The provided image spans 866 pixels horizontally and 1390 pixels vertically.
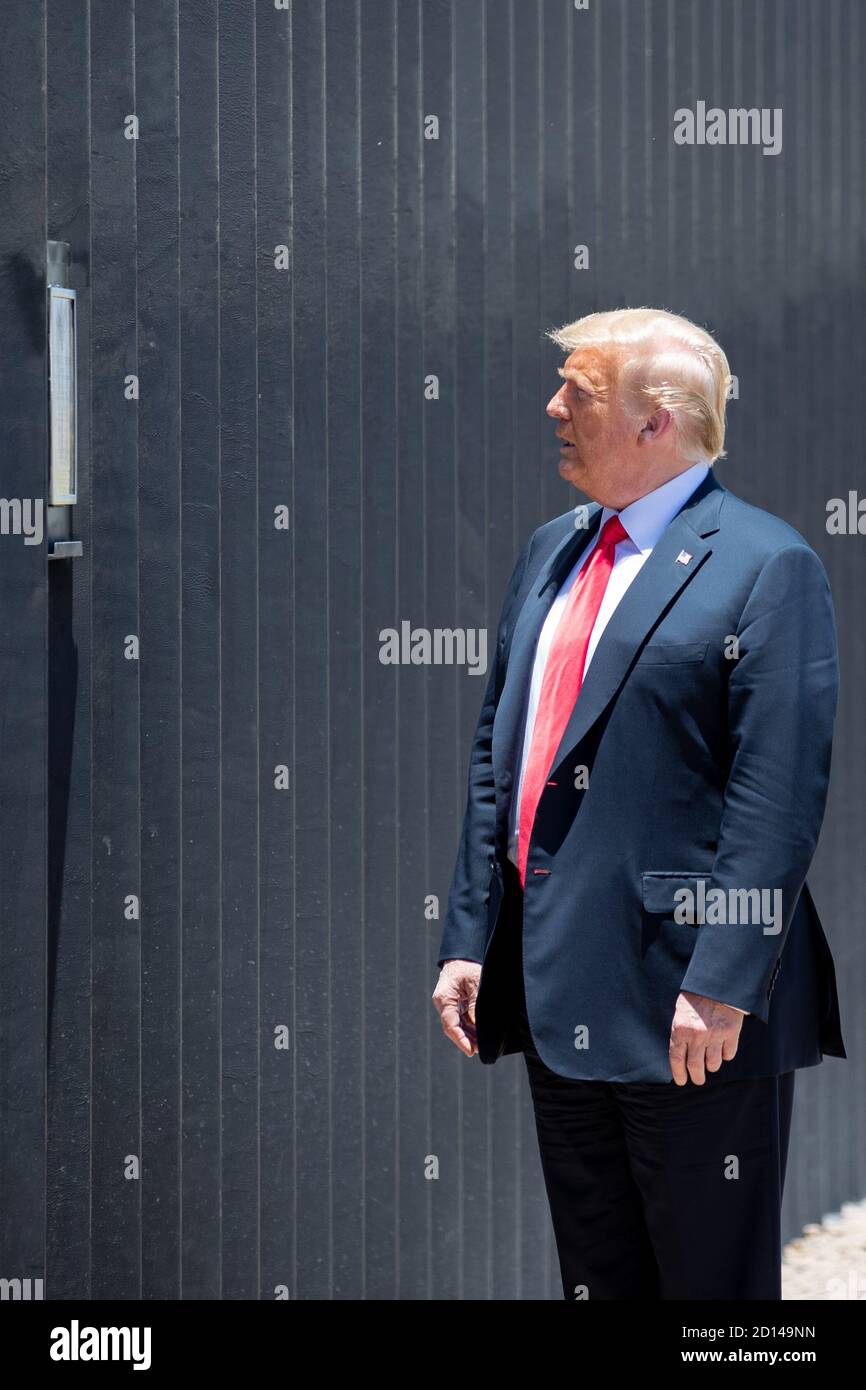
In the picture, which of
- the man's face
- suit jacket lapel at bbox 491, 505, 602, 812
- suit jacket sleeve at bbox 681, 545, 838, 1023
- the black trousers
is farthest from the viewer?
suit jacket lapel at bbox 491, 505, 602, 812

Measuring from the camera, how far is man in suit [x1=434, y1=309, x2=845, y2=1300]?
2695 mm

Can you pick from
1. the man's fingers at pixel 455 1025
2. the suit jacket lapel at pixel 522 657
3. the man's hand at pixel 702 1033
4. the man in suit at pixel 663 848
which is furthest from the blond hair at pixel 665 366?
the man's fingers at pixel 455 1025

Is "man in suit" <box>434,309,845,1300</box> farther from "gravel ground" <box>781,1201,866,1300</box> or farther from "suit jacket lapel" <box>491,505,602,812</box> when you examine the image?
"gravel ground" <box>781,1201,866,1300</box>

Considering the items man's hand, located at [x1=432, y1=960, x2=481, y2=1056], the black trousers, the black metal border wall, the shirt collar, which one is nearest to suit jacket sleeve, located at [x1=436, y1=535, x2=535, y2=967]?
man's hand, located at [x1=432, y1=960, x2=481, y2=1056]

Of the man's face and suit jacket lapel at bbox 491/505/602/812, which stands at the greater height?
the man's face

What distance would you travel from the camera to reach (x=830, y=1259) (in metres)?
4.51

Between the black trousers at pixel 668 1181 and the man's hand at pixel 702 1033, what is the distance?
92 millimetres

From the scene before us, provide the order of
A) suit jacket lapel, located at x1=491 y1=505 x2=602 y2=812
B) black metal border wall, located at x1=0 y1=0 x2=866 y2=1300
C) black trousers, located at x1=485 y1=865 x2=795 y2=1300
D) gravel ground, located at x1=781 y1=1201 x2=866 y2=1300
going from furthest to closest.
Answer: gravel ground, located at x1=781 y1=1201 x2=866 y2=1300 < black metal border wall, located at x1=0 y1=0 x2=866 y2=1300 < suit jacket lapel, located at x1=491 y1=505 x2=602 y2=812 < black trousers, located at x1=485 y1=865 x2=795 y2=1300

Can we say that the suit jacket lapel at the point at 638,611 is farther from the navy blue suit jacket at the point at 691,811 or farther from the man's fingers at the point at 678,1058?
the man's fingers at the point at 678,1058

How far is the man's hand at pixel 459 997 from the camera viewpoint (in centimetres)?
311

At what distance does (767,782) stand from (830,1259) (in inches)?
94.0

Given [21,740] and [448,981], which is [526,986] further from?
[21,740]

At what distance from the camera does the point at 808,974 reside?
2.91 metres

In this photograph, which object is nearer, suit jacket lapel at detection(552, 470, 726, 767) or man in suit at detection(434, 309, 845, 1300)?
man in suit at detection(434, 309, 845, 1300)
